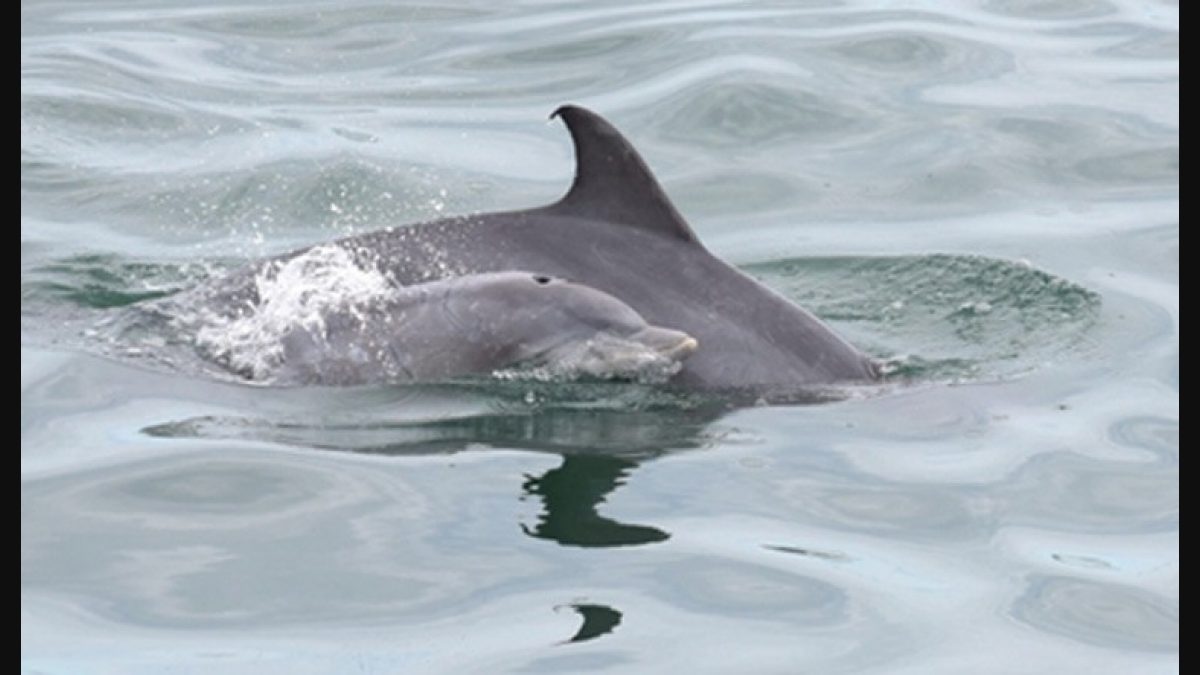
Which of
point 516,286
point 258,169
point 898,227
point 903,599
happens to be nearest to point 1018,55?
point 898,227

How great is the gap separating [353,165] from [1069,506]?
22.1ft

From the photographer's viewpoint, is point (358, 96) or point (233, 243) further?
point (358, 96)

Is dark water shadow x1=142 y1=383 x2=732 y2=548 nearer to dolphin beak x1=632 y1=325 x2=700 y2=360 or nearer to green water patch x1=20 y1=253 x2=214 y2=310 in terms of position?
dolphin beak x1=632 y1=325 x2=700 y2=360

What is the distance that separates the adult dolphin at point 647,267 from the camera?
11727mm

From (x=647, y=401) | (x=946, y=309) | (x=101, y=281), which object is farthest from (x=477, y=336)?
(x=101, y=281)

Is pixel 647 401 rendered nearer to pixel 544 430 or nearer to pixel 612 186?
pixel 544 430

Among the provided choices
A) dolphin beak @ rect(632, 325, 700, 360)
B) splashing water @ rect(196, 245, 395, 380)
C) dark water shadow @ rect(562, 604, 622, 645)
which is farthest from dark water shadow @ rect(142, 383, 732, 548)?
dark water shadow @ rect(562, 604, 622, 645)

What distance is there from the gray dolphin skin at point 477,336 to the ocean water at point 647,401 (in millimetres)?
157

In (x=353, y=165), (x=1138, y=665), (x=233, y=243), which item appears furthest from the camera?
(x=353, y=165)

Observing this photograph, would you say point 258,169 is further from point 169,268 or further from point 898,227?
point 898,227

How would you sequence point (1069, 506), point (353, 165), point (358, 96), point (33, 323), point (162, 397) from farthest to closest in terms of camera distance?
point (358, 96) → point (353, 165) → point (33, 323) → point (162, 397) → point (1069, 506)

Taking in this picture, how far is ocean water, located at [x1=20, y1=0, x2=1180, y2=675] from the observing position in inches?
365

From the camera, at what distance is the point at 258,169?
54.5ft

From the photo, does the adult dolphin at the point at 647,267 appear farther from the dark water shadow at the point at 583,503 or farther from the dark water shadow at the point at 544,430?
the dark water shadow at the point at 583,503
